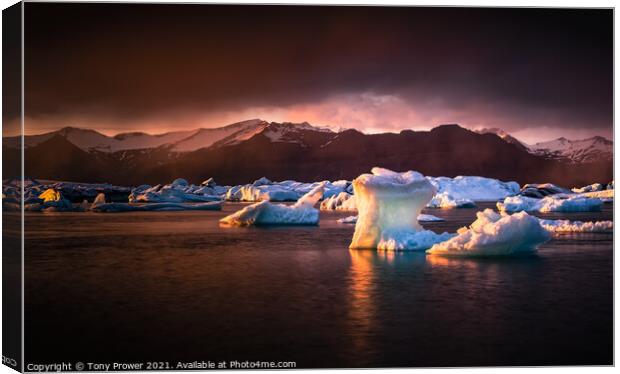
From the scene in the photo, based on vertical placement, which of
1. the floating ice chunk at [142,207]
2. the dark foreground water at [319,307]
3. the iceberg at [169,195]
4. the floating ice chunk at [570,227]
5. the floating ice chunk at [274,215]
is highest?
the iceberg at [169,195]

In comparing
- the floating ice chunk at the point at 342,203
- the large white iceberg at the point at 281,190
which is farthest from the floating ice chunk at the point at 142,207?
the large white iceberg at the point at 281,190

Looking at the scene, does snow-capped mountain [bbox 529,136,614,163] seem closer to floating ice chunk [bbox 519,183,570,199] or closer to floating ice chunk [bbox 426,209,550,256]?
floating ice chunk [bbox 426,209,550,256]

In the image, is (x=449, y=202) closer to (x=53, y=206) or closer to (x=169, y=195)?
(x=169, y=195)

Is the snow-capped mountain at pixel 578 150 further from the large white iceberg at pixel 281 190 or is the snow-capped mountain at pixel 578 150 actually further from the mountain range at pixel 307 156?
the large white iceberg at pixel 281 190

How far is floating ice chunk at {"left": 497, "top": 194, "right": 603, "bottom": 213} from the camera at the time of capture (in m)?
31.8

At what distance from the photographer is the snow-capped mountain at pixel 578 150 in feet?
32.1

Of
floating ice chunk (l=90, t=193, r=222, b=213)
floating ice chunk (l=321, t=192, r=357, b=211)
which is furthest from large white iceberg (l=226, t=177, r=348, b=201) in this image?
floating ice chunk (l=90, t=193, r=222, b=213)

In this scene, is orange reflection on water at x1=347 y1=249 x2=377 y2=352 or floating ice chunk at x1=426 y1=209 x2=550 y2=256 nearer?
orange reflection on water at x1=347 y1=249 x2=377 y2=352

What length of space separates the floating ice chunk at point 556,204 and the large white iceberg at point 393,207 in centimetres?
1661

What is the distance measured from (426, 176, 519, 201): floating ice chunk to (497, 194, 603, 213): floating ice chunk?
36.7 ft

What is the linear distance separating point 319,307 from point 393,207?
5812 mm

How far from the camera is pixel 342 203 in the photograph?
129 ft

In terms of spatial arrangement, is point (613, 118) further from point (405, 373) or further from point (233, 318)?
point (233, 318)

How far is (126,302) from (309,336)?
8.99 ft
